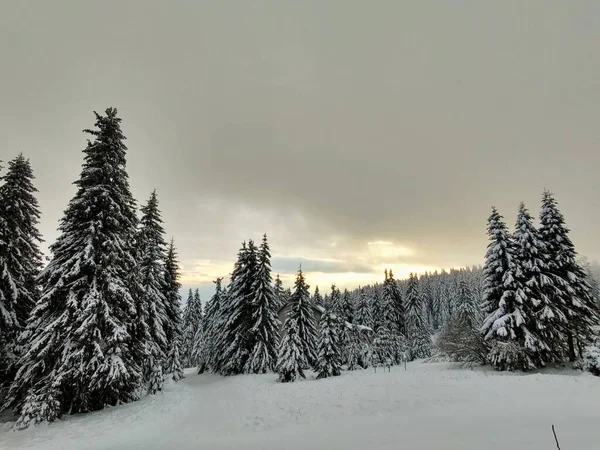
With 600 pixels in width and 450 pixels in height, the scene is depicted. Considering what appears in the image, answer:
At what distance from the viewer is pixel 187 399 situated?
19375mm

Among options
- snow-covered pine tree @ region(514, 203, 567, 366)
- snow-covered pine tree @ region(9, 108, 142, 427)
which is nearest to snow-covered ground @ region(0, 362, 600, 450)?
snow-covered pine tree @ region(9, 108, 142, 427)

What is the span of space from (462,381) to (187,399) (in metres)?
16.4

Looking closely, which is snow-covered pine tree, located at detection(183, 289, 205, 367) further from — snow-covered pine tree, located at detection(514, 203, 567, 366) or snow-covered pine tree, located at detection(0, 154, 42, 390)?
snow-covered pine tree, located at detection(514, 203, 567, 366)

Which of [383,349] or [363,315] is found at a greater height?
[363,315]

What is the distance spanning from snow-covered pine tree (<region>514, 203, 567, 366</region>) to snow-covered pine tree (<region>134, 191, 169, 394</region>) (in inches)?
1060

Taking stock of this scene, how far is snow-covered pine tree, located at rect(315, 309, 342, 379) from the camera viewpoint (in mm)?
26891

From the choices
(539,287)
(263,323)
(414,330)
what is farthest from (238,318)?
(414,330)

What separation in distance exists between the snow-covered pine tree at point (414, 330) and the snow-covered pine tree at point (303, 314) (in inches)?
989

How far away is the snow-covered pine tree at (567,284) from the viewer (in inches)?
896

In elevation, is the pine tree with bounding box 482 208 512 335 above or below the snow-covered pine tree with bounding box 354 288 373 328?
above

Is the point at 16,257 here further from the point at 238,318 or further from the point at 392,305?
the point at 392,305

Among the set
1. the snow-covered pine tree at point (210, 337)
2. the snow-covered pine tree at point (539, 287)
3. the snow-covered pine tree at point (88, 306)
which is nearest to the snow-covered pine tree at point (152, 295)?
the snow-covered pine tree at point (88, 306)

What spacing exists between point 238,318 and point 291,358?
9.85m

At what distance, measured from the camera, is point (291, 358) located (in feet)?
84.5
